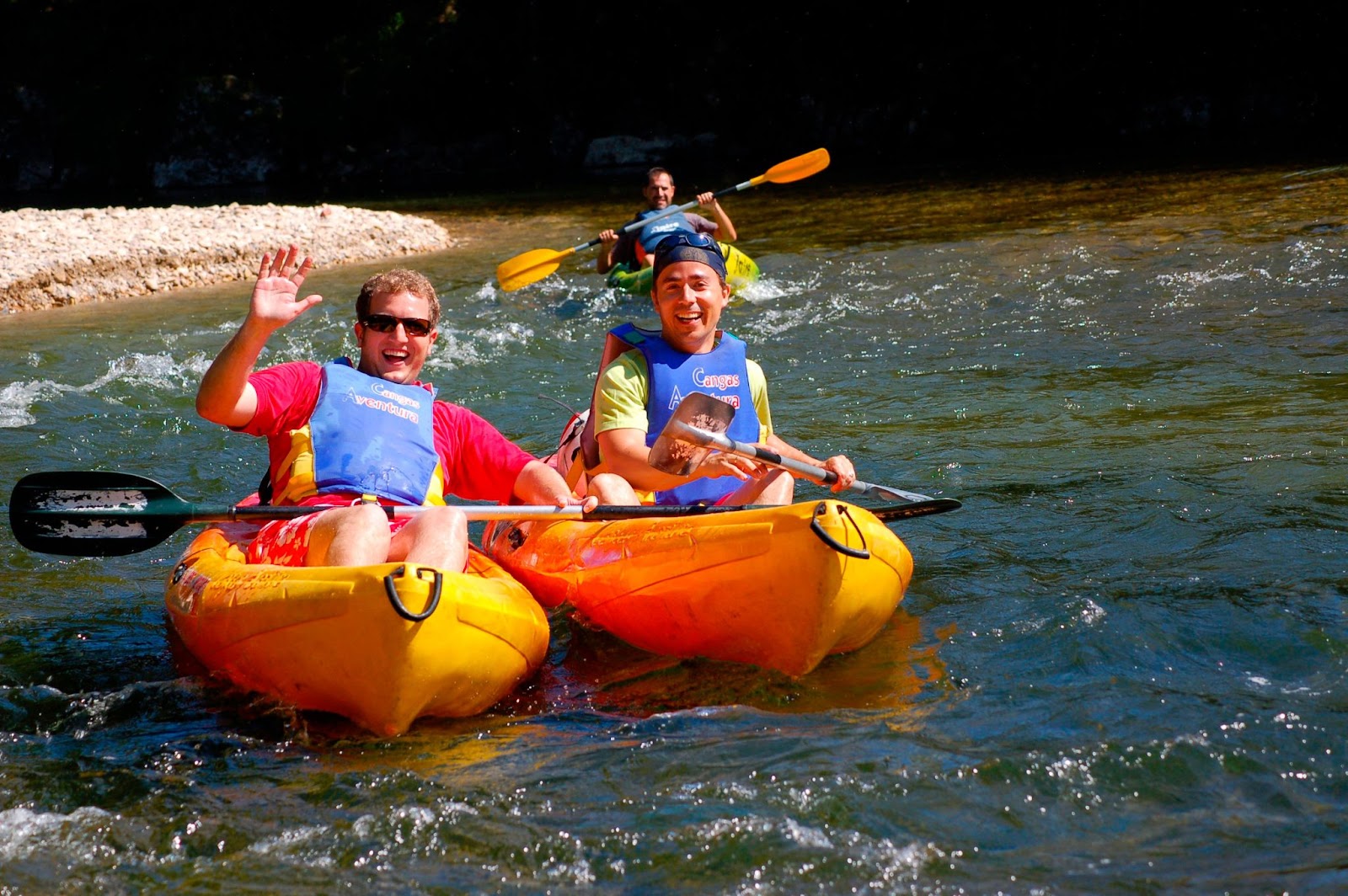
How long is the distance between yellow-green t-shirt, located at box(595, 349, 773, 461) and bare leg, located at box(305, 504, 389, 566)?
2.97 ft

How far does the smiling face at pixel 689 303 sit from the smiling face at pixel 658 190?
5.63 meters

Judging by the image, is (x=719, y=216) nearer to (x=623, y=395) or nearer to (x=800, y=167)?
(x=800, y=167)

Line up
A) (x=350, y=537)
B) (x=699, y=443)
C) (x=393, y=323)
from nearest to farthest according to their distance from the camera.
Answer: (x=350, y=537) < (x=699, y=443) < (x=393, y=323)

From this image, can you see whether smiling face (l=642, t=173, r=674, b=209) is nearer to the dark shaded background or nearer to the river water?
the river water

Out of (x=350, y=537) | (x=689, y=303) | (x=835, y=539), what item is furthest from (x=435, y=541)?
(x=689, y=303)

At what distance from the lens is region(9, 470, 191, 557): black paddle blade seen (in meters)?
3.54

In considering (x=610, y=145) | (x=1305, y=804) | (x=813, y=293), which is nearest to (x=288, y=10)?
(x=610, y=145)

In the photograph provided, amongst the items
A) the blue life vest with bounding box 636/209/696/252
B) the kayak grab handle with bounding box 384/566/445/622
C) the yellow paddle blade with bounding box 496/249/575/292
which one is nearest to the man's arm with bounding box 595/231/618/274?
the blue life vest with bounding box 636/209/696/252

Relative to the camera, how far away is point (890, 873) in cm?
227

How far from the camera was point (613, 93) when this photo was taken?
22.7m

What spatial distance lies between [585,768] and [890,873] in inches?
27.9

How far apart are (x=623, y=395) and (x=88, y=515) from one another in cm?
147

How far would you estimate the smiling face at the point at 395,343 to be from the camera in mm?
3643

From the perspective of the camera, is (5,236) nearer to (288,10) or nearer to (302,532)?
(302,532)
